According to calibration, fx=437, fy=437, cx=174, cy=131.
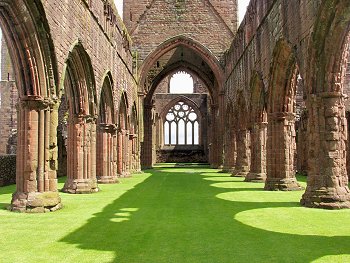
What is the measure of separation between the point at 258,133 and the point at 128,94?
729 centimetres

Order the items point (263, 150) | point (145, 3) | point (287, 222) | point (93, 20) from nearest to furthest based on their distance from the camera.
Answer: point (287, 222) → point (93, 20) → point (263, 150) → point (145, 3)

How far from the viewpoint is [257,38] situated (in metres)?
14.2

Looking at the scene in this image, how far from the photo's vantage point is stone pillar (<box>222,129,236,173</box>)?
21781mm

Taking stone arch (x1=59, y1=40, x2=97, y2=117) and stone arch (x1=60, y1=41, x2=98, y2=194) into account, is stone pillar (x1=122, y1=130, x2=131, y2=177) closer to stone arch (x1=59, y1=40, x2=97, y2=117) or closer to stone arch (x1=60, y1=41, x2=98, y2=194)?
stone arch (x1=60, y1=41, x2=98, y2=194)

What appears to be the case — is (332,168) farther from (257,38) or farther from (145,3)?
(145,3)

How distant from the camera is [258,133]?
1531 centimetres

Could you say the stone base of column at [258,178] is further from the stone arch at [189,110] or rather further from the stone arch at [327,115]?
the stone arch at [189,110]

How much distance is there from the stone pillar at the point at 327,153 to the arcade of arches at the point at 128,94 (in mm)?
19

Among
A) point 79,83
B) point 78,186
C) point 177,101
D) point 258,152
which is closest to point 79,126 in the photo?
→ point 79,83

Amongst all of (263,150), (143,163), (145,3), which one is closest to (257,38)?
(263,150)

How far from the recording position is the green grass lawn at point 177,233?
4559 millimetres

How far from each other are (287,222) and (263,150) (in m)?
9.04

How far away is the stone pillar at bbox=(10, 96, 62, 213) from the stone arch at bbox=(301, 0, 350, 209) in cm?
492

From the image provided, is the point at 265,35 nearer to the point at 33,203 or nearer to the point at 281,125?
the point at 281,125
